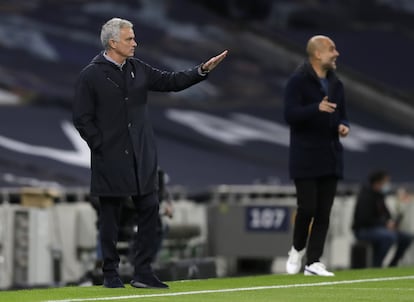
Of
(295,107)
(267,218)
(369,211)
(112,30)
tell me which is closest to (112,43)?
(112,30)

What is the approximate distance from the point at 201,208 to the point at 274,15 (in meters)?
10.4

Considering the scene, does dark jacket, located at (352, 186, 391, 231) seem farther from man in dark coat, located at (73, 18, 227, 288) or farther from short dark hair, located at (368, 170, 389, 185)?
man in dark coat, located at (73, 18, 227, 288)

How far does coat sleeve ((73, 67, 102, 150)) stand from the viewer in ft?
30.1

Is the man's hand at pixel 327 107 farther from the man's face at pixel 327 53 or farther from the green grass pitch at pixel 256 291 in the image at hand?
the green grass pitch at pixel 256 291

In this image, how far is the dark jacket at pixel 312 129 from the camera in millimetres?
11008

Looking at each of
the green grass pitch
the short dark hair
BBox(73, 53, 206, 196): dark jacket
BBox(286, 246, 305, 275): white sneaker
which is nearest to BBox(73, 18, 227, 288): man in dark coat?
BBox(73, 53, 206, 196): dark jacket

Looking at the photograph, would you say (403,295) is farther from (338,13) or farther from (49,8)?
(338,13)

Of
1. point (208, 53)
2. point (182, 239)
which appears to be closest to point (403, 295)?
point (182, 239)

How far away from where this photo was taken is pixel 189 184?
2280cm

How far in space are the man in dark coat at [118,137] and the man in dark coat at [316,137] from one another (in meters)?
1.80

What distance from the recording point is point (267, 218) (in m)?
18.9

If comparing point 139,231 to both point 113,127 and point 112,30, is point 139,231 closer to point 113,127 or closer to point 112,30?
point 113,127

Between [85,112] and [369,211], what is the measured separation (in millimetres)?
8755

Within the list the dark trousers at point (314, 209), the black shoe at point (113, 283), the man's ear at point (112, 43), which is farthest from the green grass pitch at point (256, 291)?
the man's ear at point (112, 43)
